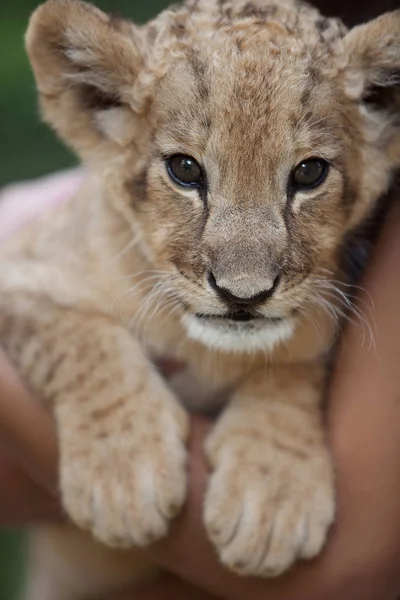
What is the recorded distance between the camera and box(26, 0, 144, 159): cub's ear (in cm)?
126

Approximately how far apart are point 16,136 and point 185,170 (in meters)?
1.89

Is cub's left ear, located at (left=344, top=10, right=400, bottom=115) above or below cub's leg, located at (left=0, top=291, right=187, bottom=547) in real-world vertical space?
above

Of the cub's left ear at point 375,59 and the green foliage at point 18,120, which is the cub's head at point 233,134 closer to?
the cub's left ear at point 375,59

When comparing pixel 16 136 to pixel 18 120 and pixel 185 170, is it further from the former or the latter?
pixel 185 170

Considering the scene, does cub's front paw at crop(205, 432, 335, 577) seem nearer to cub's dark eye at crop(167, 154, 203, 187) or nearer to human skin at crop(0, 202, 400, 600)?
human skin at crop(0, 202, 400, 600)

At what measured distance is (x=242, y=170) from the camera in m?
1.14

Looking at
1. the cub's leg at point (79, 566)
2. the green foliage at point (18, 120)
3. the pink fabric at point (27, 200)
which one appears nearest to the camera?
the cub's leg at point (79, 566)

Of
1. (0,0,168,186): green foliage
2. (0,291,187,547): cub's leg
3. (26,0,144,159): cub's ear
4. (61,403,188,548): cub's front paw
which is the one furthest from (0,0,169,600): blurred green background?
(61,403,188,548): cub's front paw

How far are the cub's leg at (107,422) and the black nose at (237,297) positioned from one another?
0.24 meters

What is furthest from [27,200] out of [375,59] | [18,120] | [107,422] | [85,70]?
[375,59]

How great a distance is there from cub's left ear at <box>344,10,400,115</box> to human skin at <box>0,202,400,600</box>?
18 cm

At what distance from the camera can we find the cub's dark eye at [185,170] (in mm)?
1201

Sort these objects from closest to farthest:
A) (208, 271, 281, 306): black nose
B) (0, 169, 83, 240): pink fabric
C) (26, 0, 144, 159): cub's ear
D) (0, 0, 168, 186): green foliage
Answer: (208, 271, 281, 306): black nose → (26, 0, 144, 159): cub's ear → (0, 169, 83, 240): pink fabric → (0, 0, 168, 186): green foliage

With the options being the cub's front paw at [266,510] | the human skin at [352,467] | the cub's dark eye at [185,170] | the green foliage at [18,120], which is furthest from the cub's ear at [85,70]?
the green foliage at [18,120]
